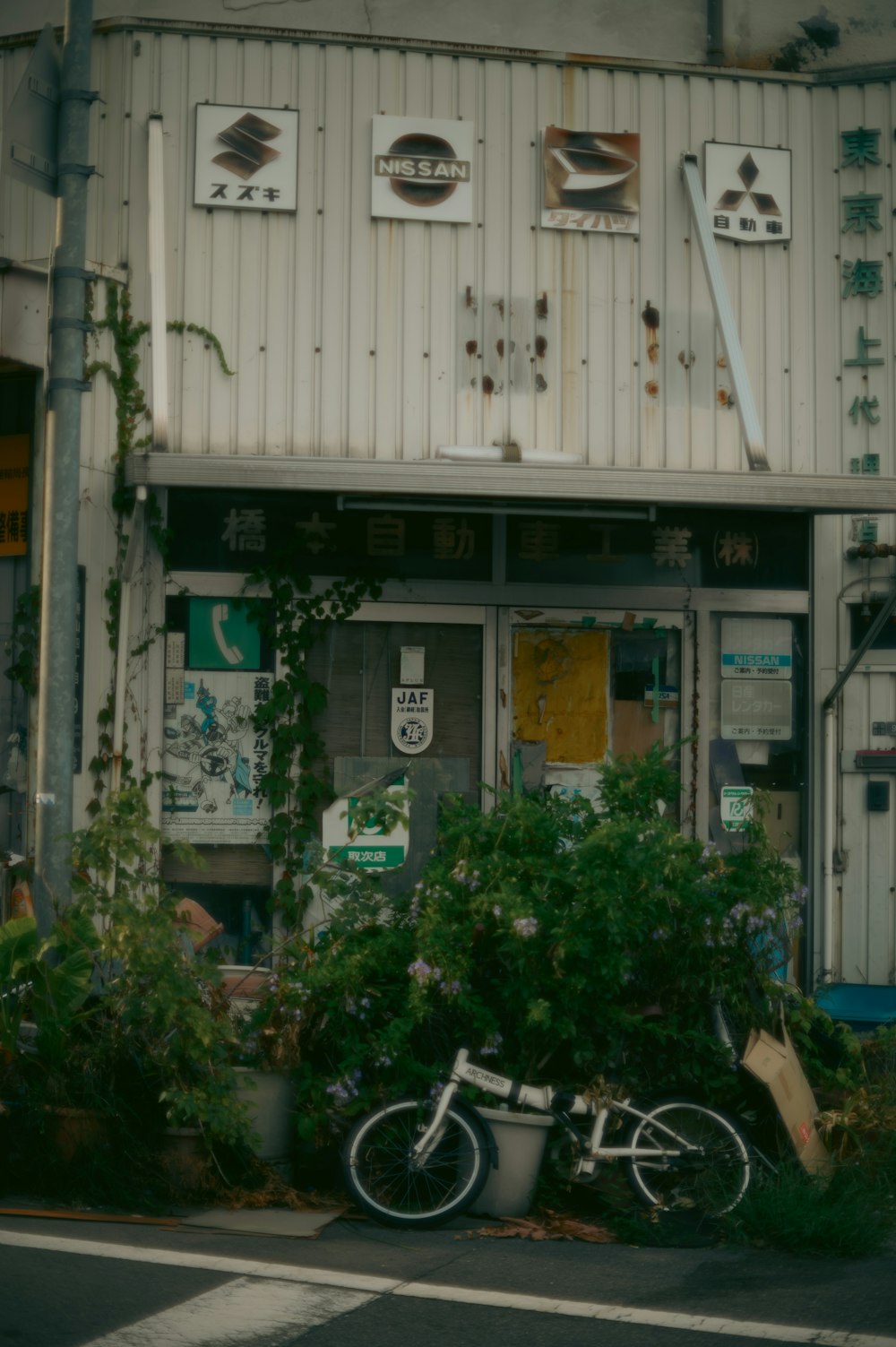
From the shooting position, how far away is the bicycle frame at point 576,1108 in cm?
667

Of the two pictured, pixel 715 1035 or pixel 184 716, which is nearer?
pixel 715 1035

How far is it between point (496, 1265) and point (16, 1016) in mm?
2508

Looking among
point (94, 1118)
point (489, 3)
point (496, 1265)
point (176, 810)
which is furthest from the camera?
point (489, 3)

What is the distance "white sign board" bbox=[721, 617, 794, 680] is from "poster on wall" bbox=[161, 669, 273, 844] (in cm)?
329

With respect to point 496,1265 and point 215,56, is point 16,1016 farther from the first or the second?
point 215,56

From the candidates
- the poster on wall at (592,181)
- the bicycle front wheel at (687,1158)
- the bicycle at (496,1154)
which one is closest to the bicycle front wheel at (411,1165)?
the bicycle at (496,1154)

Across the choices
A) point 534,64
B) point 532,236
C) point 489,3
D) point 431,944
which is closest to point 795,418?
point 532,236

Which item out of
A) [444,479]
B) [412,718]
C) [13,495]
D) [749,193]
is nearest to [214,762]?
[412,718]

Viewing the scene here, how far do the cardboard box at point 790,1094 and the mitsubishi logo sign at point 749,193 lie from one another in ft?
19.4

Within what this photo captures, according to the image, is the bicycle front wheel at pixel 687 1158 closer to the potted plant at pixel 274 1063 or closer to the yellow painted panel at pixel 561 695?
the potted plant at pixel 274 1063

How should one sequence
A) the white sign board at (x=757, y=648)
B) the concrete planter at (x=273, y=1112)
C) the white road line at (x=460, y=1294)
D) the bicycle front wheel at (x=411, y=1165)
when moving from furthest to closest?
the white sign board at (x=757, y=648), the concrete planter at (x=273, y=1112), the bicycle front wheel at (x=411, y=1165), the white road line at (x=460, y=1294)

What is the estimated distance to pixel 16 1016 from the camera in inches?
273

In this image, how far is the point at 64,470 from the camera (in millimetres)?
7770

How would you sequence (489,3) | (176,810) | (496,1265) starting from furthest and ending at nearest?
(489,3), (176,810), (496,1265)
